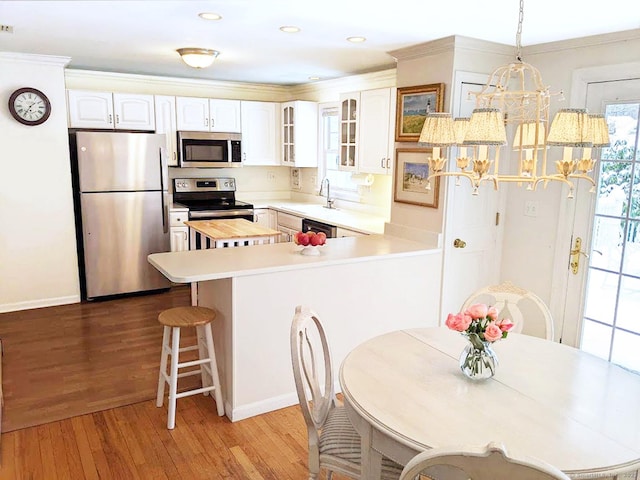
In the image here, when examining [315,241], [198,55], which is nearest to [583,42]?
[315,241]

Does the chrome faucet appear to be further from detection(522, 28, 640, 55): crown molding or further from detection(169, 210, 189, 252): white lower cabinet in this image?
detection(522, 28, 640, 55): crown molding

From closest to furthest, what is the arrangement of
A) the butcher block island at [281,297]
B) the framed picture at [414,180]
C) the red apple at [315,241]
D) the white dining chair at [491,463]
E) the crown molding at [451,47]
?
1. the white dining chair at [491,463]
2. the butcher block island at [281,297]
3. the red apple at [315,241]
4. the crown molding at [451,47]
5. the framed picture at [414,180]

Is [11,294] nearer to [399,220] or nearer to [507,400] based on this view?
[399,220]

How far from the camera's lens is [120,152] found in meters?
4.90

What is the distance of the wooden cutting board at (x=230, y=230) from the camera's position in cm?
427

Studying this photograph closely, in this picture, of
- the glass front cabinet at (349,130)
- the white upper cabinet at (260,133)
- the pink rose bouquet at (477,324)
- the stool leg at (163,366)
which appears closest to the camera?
the pink rose bouquet at (477,324)

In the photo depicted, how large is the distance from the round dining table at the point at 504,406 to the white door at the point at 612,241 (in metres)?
1.34

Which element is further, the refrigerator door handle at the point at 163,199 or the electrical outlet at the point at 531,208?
the refrigerator door handle at the point at 163,199

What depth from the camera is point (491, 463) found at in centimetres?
115

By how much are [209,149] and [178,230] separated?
100 cm

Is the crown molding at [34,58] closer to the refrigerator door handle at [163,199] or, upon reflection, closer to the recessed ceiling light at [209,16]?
the refrigerator door handle at [163,199]

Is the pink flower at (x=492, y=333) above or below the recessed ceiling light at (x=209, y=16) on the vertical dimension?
below

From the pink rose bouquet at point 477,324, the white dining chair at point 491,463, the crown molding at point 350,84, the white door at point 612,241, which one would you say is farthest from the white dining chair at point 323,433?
the crown molding at point 350,84

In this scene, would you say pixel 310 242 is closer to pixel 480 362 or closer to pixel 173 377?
pixel 173 377
